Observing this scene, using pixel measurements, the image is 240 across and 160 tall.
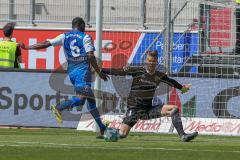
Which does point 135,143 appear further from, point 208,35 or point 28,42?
point 28,42

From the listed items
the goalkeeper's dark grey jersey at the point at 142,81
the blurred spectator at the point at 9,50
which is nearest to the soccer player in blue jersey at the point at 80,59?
the goalkeeper's dark grey jersey at the point at 142,81

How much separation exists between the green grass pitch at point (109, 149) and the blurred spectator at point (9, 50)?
4215 mm

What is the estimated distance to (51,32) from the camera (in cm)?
2945

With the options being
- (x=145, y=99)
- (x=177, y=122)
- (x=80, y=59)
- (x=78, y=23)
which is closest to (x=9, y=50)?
(x=80, y=59)

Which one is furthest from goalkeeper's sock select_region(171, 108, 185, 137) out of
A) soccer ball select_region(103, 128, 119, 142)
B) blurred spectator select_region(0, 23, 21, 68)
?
blurred spectator select_region(0, 23, 21, 68)

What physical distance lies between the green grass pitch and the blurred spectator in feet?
13.8

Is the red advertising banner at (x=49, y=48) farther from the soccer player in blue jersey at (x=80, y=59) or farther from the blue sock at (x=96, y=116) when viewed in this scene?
the blue sock at (x=96, y=116)

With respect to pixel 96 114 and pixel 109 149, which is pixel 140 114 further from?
pixel 109 149

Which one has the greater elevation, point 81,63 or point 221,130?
point 81,63

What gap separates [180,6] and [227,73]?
2813 mm

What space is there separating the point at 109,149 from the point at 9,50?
24.1 ft

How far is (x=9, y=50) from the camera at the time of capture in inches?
785

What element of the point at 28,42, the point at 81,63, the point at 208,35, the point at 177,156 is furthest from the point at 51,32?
the point at 177,156

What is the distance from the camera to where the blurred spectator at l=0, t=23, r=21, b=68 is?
779 inches
